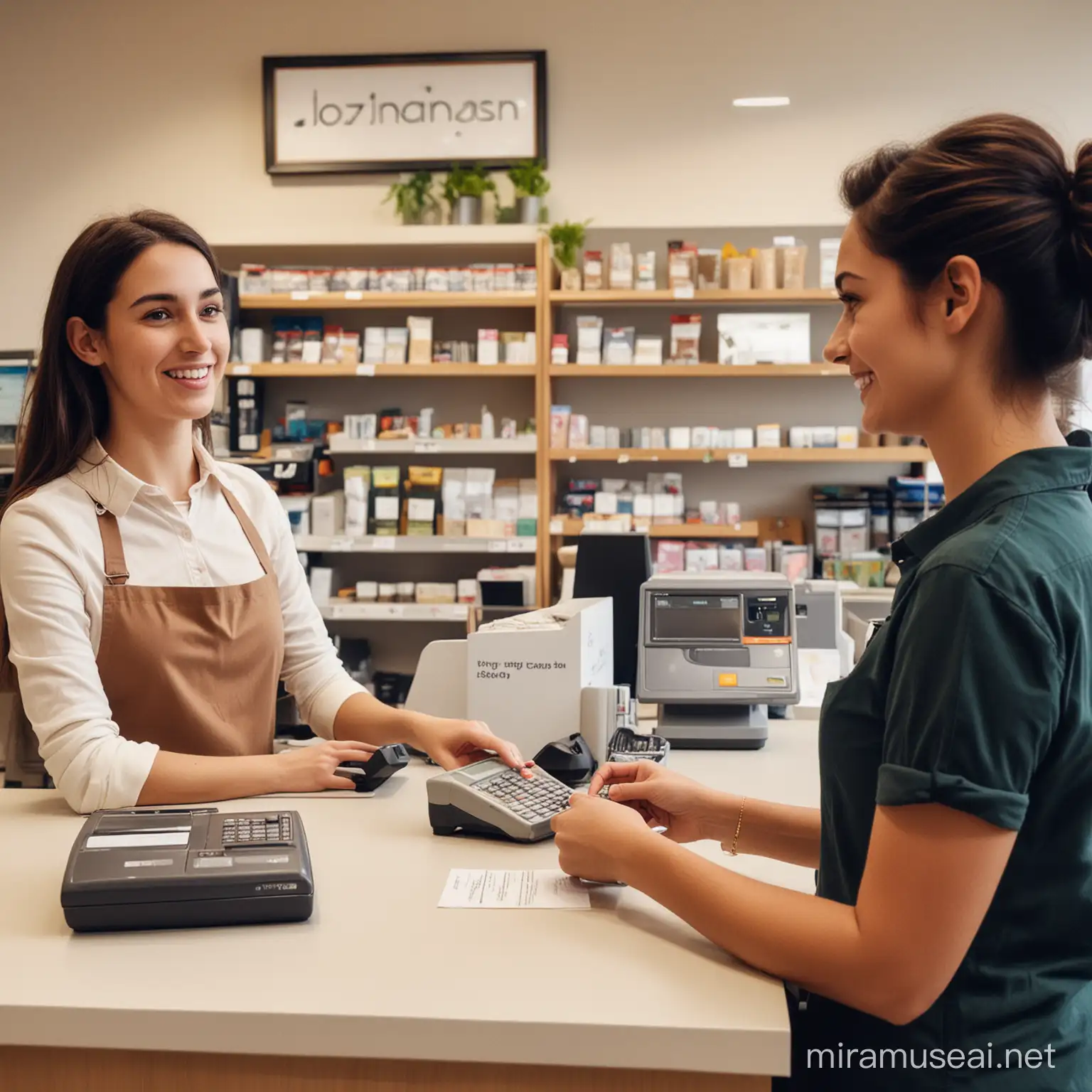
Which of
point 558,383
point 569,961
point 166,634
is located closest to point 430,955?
point 569,961

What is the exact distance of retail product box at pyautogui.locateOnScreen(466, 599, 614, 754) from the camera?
2.09m

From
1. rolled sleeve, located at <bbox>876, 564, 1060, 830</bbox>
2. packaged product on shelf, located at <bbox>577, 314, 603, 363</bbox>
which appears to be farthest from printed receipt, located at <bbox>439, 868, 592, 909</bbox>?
packaged product on shelf, located at <bbox>577, 314, 603, 363</bbox>

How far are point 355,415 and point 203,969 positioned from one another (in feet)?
13.7

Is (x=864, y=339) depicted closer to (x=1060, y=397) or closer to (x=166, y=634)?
(x=1060, y=397)

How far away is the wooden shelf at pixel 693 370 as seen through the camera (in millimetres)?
4848

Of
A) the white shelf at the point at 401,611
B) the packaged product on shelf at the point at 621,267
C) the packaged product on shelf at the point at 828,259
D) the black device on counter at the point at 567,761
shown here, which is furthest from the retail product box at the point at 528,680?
the packaged product on shelf at the point at 828,259

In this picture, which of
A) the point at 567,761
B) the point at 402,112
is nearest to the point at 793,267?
the point at 402,112

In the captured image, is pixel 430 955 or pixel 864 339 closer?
pixel 864 339

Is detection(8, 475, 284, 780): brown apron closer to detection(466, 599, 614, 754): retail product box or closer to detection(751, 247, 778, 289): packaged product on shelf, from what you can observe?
detection(466, 599, 614, 754): retail product box

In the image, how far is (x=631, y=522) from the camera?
16.6 ft

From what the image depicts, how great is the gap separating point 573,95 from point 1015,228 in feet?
15.2

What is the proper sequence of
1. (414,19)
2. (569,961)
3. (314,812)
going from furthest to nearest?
(414,19)
(314,812)
(569,961)

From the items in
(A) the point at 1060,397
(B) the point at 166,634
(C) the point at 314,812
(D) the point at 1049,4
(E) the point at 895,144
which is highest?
(D) the point at 1049,4

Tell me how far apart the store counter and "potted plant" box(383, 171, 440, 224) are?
14.1 ft
